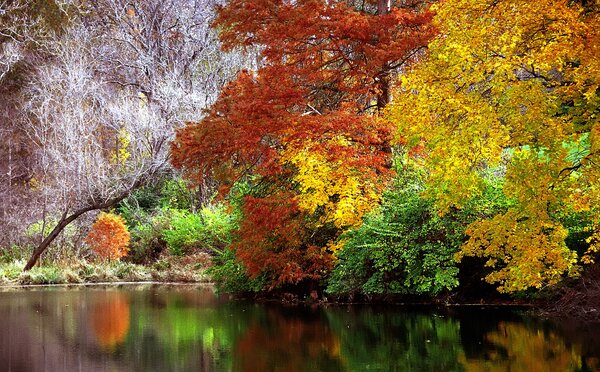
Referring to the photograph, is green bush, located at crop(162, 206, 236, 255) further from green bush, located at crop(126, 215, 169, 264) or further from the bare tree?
the bare tree

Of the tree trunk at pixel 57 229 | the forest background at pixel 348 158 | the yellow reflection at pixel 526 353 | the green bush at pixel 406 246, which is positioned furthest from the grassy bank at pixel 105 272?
the yellow reflection at pixel 526 353

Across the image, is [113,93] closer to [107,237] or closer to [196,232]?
[107,237]

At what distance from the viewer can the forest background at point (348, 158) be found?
439 inches

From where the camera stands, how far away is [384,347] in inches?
420

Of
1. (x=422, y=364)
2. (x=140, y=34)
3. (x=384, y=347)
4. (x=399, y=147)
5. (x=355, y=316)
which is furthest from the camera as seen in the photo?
(x=140, y=34)

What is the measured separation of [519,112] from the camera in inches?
444

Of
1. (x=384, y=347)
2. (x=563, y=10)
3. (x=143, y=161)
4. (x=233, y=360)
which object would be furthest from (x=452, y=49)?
(x=143, y=161)

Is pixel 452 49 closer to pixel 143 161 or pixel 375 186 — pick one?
pixel 375 186

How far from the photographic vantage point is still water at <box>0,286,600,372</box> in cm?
946

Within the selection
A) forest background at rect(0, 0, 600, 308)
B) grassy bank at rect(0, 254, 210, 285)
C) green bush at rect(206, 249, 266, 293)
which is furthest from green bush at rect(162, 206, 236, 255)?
green bush at rect(206, 249, 266, 293)

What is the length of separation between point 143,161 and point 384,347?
15.7 meters

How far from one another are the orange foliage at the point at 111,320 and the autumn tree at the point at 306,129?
273 centimetres

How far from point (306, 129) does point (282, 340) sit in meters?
5.04

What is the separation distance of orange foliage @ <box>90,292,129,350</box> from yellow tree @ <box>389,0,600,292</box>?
532 cm
